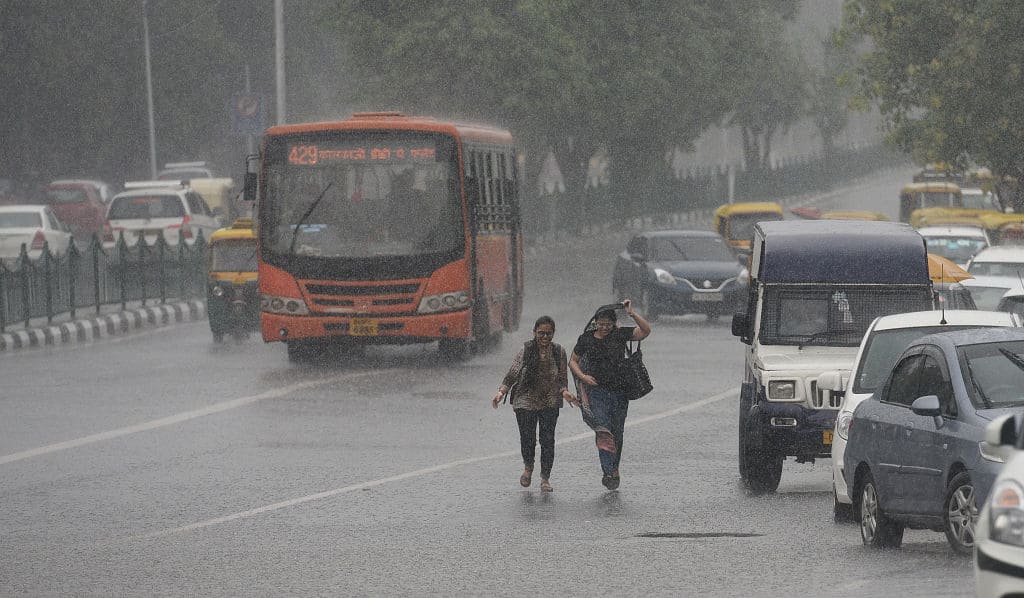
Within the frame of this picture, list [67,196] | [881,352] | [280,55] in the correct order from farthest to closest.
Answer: [67,196], [280,55], [881,352]

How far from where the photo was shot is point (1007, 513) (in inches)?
292

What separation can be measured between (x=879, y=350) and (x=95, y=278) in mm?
23067

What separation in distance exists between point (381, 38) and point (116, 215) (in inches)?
509

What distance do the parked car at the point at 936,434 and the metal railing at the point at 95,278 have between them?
69.0ft

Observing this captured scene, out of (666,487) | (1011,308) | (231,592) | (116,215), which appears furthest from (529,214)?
(231,592)

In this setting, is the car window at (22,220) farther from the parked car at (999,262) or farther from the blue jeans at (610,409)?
the blue jeans at (610,409)

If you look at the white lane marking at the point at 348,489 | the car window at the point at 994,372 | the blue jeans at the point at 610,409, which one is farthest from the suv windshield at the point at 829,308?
the car window at the point at 994,372

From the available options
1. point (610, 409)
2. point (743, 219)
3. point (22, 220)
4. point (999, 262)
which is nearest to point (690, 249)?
point (743, 219)

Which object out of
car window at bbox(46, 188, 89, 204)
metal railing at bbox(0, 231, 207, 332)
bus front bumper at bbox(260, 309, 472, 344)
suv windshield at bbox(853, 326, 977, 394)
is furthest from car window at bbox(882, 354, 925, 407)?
car window at bbox(46, 188, 89, 204)

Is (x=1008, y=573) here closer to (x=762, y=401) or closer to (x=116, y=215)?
(x=762, y=401)

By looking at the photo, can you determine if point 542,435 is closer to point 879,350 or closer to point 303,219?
point 879,350

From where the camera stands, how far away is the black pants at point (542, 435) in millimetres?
14719

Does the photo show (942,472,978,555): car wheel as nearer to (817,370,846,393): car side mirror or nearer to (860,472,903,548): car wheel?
(860,472,903,548): car wheel

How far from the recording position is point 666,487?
1495cm
